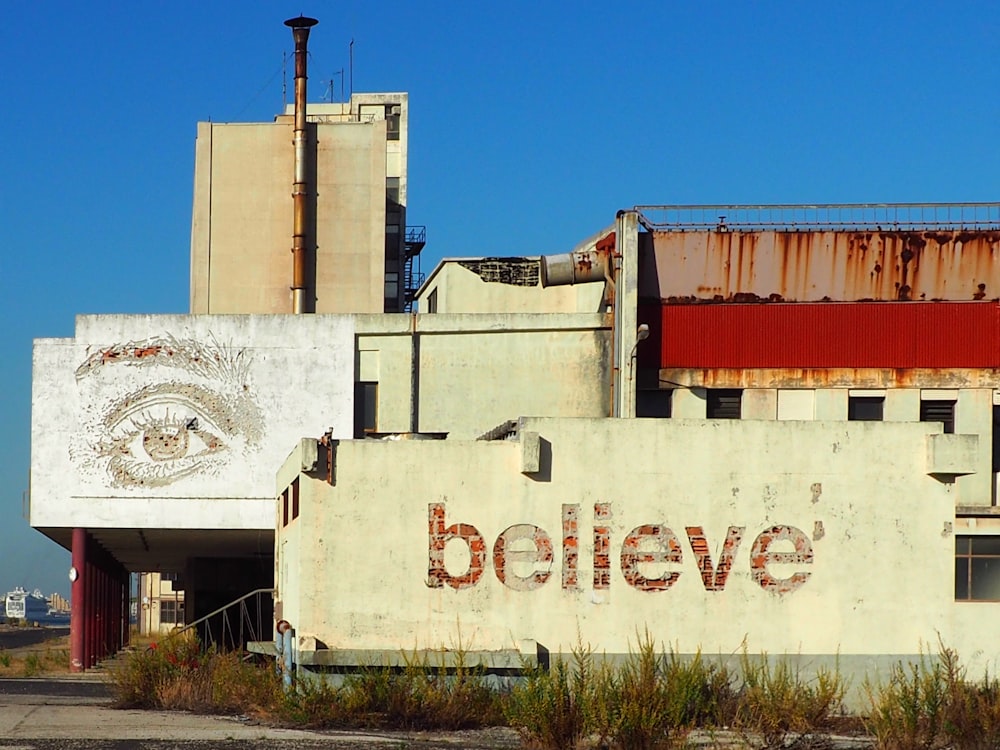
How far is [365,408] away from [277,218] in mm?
11045

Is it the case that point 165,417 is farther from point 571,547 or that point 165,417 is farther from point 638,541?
point 638,541

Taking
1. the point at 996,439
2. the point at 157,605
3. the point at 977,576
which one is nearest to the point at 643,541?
the point at 977,576

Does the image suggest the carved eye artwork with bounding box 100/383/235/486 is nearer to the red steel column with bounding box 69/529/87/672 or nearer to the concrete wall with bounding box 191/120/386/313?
the red steel column with bounding box 69/529/87/672

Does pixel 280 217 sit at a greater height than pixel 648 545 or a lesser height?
greater

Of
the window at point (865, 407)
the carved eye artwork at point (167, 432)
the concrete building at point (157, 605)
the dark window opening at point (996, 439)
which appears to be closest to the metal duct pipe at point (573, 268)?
the window at point (865, 407)

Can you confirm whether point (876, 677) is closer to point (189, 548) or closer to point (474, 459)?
point (474, 459)

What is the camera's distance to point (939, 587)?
26.1m

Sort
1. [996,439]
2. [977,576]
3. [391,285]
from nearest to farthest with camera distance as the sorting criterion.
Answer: [977,576] → [996,439] → [391,285]

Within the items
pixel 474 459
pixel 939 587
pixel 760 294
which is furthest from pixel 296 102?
pixel 939 587

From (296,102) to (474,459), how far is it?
25.6 m

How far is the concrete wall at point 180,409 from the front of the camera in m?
40.2

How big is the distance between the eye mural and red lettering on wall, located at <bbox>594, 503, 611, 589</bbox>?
16467 mm

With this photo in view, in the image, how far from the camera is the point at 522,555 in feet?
84.6

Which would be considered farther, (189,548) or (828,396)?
(189,548)
